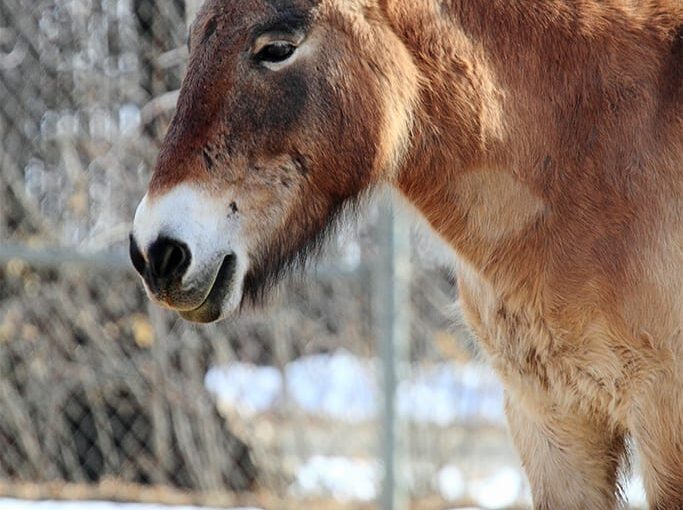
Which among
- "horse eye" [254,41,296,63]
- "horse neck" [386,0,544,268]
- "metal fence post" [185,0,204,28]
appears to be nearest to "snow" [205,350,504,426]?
"metal fence post" [185,0,204,28]

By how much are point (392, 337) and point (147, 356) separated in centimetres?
141

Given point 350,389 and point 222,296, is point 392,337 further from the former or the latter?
point 222,296

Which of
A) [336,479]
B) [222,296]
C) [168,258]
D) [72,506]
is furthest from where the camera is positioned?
[336,479]

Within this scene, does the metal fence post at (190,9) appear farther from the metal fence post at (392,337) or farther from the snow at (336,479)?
the snow at (336,479)

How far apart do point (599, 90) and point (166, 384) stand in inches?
132

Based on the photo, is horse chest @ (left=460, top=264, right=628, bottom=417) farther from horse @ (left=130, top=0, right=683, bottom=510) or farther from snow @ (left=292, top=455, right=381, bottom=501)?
snow @ (left=292, top=455, right=381, bottom=501)

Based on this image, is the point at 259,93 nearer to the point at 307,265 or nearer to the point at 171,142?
the point at 171,142

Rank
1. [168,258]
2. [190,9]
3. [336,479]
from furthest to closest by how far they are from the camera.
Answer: [336,479], [190,9], [168,258]

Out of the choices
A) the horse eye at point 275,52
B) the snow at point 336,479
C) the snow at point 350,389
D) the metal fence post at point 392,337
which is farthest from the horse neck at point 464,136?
the snow at point 336,479

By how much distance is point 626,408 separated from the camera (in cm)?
273

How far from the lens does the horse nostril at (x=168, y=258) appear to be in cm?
244

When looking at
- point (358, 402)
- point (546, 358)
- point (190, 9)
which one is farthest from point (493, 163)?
point (358, 402)

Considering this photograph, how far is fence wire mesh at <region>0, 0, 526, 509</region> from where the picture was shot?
17.7 feet

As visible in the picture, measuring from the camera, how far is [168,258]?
8.06ft
